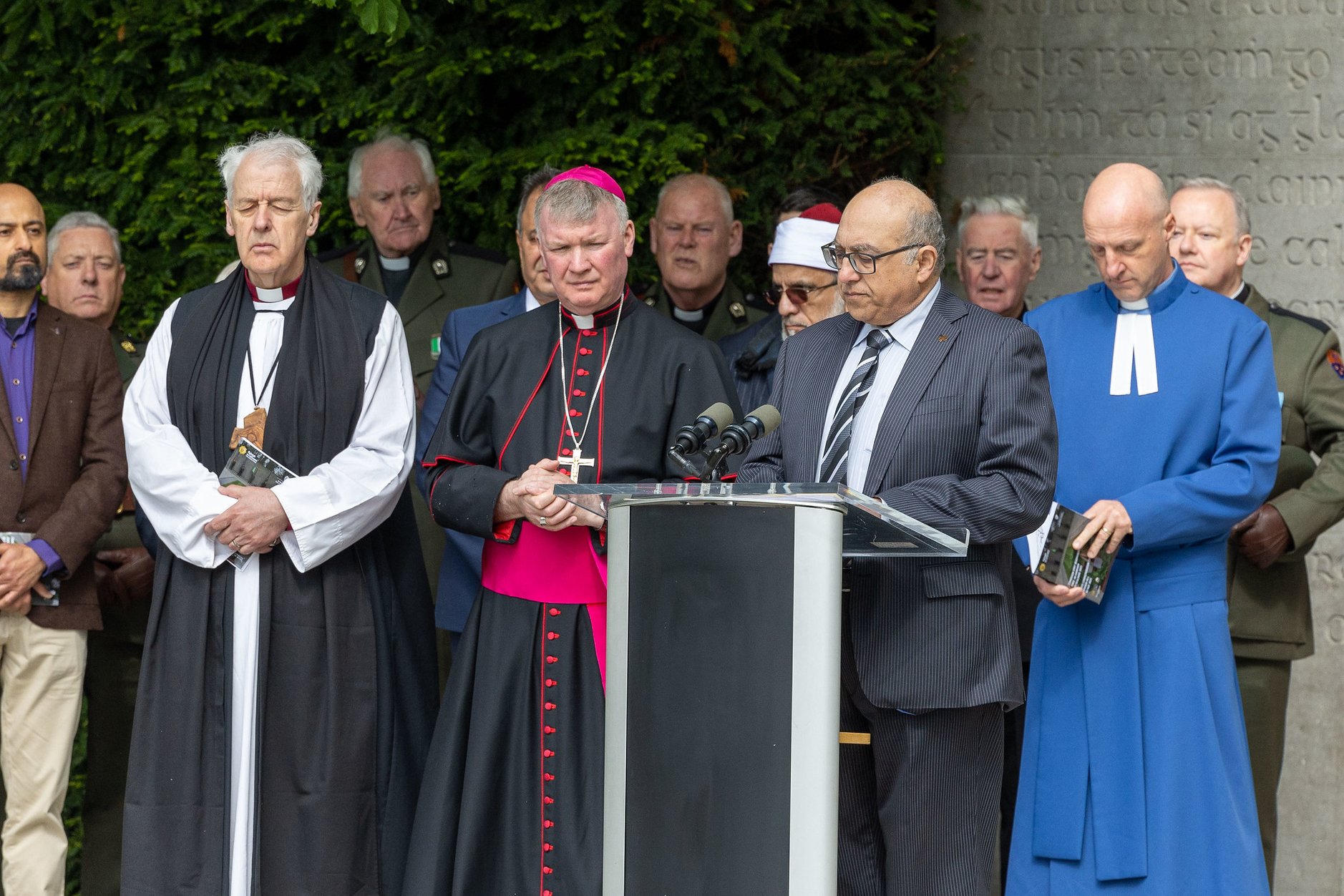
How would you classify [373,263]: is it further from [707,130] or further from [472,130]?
[707,130]

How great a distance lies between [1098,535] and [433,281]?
10.1 ft

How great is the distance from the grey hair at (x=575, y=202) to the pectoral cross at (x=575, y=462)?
0.63 metres

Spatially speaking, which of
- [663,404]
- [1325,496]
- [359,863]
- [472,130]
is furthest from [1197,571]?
[472,130]

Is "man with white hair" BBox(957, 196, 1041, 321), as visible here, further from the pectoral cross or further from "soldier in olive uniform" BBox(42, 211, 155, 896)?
"soldier in olive uniform" BBox(42, 211, 155, 896)

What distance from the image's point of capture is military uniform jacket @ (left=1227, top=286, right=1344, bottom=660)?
5.78 metres

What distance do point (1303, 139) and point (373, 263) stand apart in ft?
12.6

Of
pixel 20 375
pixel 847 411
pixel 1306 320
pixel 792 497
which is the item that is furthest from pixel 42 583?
pixel 1306 320

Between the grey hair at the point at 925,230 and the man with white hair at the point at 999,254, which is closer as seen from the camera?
the grey hair at the point at 925,230

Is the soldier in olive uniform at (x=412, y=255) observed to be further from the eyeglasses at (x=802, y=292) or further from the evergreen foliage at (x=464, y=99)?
the eyeglasses at (x=802, y=292)

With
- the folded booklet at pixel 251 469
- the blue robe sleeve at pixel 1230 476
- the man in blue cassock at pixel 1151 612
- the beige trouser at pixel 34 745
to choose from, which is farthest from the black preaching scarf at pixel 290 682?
the blue robe sleeve at pixel 1230 476

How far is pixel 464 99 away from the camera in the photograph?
7199 mm

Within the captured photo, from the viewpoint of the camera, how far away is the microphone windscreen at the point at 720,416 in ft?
11.5

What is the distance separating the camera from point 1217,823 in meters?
4.59

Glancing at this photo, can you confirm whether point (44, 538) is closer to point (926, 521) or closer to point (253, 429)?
point (253, 429)
